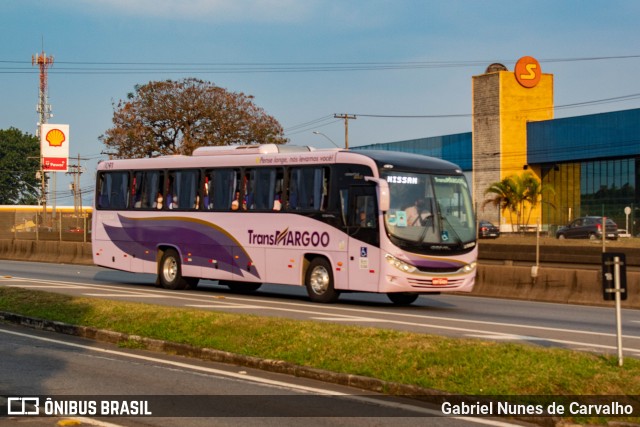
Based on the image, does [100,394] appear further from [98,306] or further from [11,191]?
[11,191]

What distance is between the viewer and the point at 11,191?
442 ft

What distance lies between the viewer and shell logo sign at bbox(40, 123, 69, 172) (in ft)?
270

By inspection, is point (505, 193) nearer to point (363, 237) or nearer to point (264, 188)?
point (264, 188)

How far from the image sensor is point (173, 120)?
70.4 metres

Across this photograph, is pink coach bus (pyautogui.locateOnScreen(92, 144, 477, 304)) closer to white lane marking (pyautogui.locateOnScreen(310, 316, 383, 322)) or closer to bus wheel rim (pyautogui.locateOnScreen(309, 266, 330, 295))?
bus wheel rim (pyautogui.locateOnScreen(309, 266, 330, 295))

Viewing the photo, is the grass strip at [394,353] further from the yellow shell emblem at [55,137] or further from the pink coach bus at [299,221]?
the yellow shell emblem at [55,137]

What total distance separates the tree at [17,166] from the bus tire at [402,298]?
116731 mm

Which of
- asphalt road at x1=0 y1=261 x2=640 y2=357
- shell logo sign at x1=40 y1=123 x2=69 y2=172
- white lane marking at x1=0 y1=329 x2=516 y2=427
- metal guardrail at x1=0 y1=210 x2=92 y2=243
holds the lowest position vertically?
white lane marking at x1=0 y1=329 x2=516 y2=427

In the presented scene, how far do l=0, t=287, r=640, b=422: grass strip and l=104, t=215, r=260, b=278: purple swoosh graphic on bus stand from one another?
7.09 meters

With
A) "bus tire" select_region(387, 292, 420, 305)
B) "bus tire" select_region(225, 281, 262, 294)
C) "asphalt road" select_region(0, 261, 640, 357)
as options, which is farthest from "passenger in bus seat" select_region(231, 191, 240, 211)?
"bus tire" select_region(387, 292, 420, 305)

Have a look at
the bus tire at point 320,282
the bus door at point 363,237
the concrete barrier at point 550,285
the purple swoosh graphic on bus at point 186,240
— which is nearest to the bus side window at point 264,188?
the purple swoosh graphic on bus at point 186,240

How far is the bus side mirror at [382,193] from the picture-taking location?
2005 centimetres

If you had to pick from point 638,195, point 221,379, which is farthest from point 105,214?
point 638,195

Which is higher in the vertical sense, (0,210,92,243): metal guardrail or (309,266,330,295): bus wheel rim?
(0,210,92,243): metal guardrail
